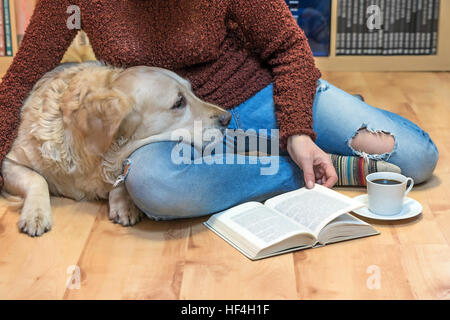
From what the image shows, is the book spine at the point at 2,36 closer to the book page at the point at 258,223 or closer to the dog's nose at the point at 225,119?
the dog's nose at the point at 225,119

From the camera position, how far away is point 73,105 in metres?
1.78

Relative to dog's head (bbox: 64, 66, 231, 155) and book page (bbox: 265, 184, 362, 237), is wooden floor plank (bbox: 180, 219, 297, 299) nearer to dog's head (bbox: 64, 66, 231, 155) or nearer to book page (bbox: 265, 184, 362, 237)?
book page (bbox: 265, 184, 362, 237)

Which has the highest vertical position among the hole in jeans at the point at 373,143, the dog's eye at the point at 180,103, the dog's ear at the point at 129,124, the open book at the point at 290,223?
the dog's eye at the point at 180,103

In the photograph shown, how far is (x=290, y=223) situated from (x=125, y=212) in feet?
1.63

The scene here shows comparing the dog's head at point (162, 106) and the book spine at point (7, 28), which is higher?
the dog's head at point (162, 106)

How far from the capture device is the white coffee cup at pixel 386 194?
5.50ft

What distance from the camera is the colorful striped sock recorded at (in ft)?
6.30

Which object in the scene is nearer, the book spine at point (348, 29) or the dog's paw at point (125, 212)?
the dog's paw at point (125, 212)

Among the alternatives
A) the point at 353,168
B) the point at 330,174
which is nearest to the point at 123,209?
the point at 330,174

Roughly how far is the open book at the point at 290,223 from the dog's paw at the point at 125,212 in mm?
211

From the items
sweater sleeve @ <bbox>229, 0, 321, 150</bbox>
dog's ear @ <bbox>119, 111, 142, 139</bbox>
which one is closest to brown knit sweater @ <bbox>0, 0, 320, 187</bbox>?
sweater sleeve @ <bbox>229, 0, 321, 150</bbox>

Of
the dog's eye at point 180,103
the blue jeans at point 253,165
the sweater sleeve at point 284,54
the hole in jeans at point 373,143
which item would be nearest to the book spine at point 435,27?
the blue jeans at point 253,165

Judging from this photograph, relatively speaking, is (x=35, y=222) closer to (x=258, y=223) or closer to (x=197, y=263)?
(x=197, y=263)
